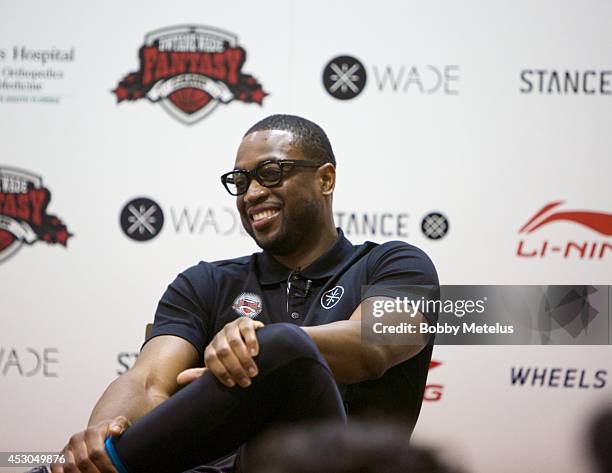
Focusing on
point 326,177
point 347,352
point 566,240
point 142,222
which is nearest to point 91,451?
point 347,352

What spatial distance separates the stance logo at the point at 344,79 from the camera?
2.43 m

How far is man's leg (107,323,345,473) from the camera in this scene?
3.28ft

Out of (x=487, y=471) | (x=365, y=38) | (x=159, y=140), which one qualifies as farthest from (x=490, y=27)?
(x=487, y=471)

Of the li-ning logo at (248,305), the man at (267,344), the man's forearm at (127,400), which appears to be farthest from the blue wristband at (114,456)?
the li-ning logo at (248,305)

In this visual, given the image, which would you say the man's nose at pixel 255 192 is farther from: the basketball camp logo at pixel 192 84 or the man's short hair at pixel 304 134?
the basketball camp logo at pixel 192 84

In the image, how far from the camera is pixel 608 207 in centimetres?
241

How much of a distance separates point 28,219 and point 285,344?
1647mm

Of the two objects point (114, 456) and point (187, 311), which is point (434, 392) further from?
point (114, 456)

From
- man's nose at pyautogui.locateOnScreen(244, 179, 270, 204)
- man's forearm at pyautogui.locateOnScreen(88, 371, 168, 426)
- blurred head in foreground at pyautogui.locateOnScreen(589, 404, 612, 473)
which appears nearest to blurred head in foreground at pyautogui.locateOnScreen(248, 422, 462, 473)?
blurred head in foreground at pyautogui.locateOnScreen(589, 404, 612, 473)

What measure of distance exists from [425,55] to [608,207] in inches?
28.0

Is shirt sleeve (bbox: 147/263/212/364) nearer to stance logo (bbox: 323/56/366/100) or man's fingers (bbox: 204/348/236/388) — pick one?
man's fingers (bbox: 204/348/236/388)

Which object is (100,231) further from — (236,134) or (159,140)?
(236,134)

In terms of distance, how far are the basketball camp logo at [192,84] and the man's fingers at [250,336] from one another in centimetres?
148

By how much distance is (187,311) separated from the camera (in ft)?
4.83
